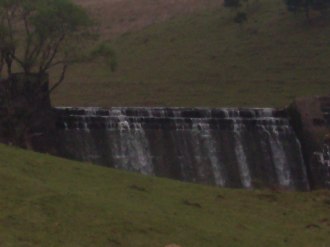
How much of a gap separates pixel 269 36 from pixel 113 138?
2175 cm

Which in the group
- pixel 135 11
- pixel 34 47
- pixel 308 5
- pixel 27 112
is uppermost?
pixel 34 47

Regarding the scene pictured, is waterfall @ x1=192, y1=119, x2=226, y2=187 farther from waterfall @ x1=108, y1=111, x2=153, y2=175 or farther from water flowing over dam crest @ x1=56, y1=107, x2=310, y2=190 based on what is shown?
waterfall @ x1=108, y1=111, x2=153, y2=175

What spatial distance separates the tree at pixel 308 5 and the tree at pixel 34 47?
851 inches

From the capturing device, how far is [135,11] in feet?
189

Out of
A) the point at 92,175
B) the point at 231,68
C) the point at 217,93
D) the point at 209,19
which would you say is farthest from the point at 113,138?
the point at 209,19

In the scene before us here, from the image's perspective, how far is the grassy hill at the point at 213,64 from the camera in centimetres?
4062

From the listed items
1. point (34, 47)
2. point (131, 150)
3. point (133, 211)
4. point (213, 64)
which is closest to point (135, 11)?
point (213, 64)

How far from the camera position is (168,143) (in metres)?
29.0

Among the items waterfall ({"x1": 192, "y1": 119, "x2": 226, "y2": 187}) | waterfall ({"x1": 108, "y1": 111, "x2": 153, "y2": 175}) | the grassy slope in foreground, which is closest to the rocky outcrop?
waterfall ({"x1": 108, "y1": 111, "x2": 153, "y2": 175})

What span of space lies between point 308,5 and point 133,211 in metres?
35.9

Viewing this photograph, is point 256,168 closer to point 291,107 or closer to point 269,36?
point 291,107

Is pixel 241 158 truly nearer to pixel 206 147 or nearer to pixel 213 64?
pixel 206 147

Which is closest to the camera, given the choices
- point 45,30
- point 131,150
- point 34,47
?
point 45,30

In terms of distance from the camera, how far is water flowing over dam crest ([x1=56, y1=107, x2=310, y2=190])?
28.6 meters
